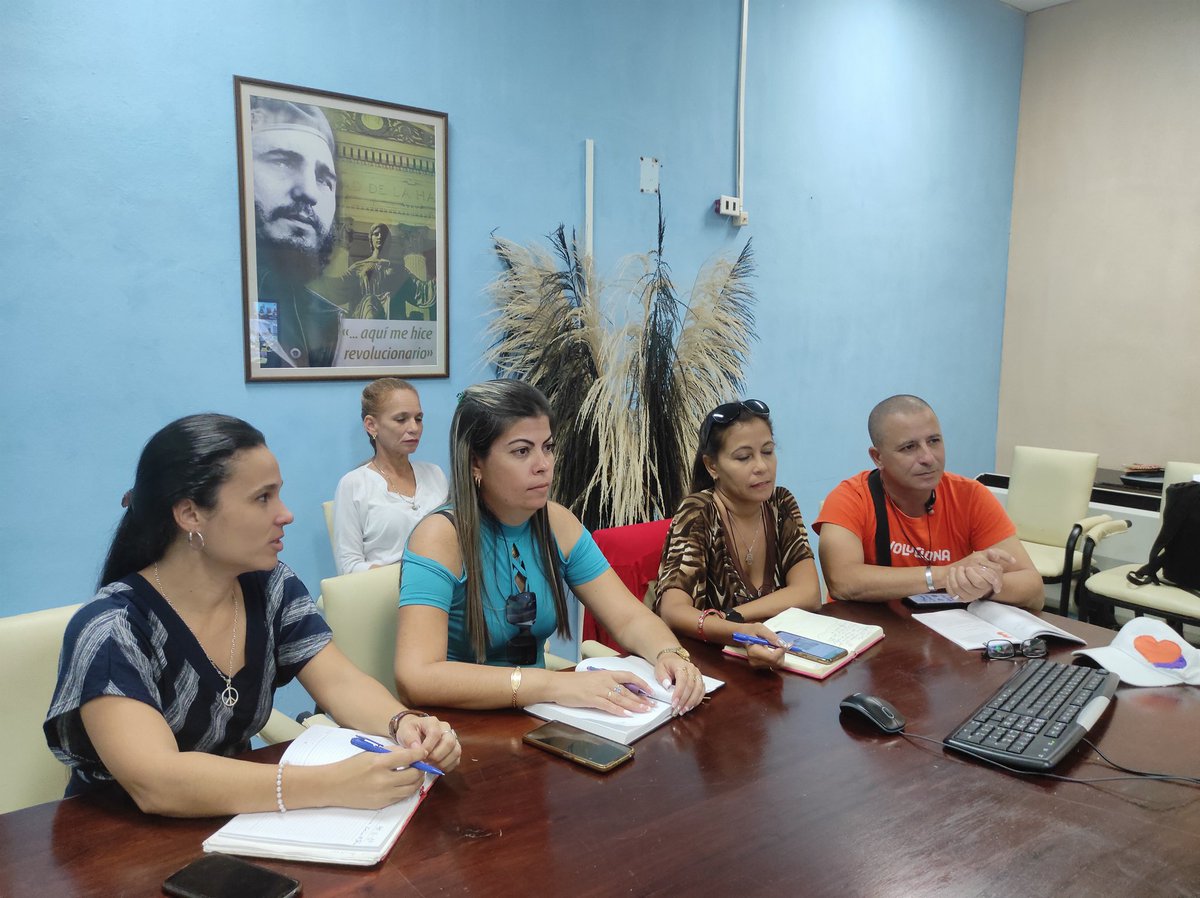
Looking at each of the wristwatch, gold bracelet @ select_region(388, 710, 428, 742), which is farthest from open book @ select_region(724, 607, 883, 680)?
gold bracelet @ select_region(388, 710, 428, 742)

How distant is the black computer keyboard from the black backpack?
6.93ft

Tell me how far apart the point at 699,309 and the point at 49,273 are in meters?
2.13

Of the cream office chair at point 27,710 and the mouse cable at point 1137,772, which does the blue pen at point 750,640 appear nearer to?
the mouse cable at point 1137,772

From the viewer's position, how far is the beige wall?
454cm

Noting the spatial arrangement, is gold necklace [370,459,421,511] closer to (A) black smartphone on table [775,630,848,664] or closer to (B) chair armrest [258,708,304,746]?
(B) chair armrest [258,708,304,746]

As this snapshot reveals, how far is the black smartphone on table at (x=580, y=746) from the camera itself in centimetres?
127

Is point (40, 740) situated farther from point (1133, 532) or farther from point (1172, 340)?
point (1172, 340)

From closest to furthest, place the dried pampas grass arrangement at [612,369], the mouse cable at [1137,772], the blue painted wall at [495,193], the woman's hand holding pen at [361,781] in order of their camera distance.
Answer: the woman's hand holding pen at [361,781]
the mouse cable at [1137,772]
the blue painted wall at [495,193]
the dried pampas grass arrangement at [612,369]

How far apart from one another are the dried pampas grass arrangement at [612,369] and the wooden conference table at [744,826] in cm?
163

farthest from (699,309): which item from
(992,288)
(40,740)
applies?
(992,288)

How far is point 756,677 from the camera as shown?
1649 millimetres

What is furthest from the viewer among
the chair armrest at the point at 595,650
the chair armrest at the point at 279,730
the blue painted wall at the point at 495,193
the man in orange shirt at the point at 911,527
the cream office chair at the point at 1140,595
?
the cream office chair at the point at 1140,595

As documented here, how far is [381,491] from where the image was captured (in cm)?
279

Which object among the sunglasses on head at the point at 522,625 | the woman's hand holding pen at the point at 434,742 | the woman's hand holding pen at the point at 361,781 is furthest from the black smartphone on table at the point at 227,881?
the sunglasses on head at the point at 522,625
